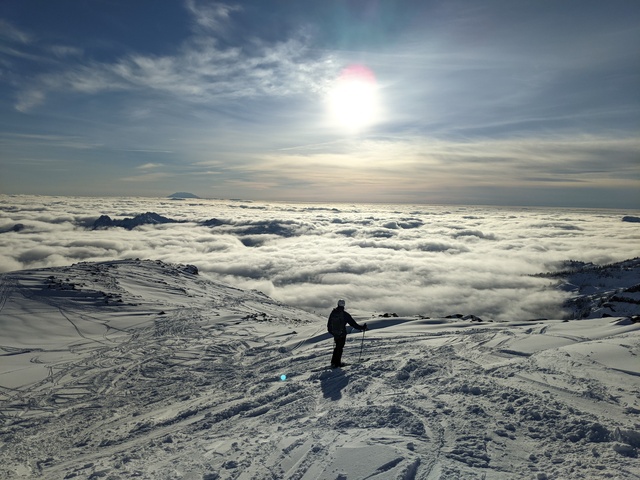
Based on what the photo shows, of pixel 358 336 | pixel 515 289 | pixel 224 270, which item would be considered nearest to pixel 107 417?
pixel 358 336

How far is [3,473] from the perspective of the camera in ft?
22.2

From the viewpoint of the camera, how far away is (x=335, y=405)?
8234 millimetres

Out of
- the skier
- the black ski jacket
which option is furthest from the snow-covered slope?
the black ski jacket

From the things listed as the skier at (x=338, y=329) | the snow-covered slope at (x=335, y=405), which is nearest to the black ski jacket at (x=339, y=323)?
the skier at (x=338, y=329)

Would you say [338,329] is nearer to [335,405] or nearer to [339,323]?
[339,323]

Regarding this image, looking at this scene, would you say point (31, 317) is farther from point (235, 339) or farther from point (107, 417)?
point (107, 417)

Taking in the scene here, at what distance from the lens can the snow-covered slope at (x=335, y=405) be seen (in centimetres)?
588

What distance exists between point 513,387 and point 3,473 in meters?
11.0

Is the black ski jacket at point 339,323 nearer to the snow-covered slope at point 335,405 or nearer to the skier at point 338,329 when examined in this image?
the skier at point 338,329

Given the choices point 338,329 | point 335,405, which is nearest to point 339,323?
point 338,329

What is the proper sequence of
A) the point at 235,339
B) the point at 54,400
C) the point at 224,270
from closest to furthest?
the point at 54,400 → the point at 235,339 → the point at 224,270

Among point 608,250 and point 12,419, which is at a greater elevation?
point 12,419

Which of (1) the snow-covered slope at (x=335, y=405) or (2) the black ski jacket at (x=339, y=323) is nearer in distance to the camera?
(1) the snow-covered slope at (x=335, y=405)

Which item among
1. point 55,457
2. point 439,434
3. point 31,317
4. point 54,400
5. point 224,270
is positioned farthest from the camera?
point 224,270
